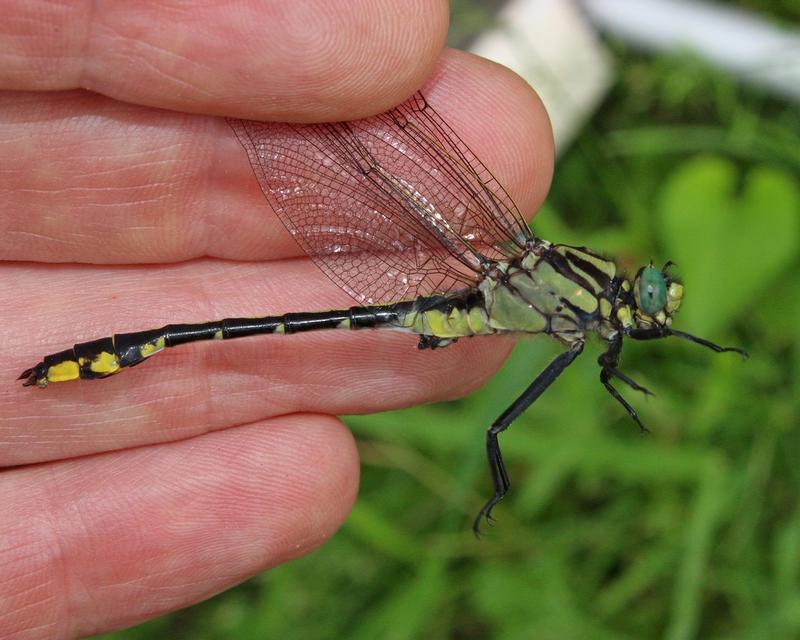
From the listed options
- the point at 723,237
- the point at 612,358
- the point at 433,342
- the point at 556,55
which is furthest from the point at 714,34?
the point at 433,342

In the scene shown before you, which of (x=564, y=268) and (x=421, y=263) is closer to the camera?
(x=564, y=268)

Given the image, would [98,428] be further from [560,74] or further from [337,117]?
[560,74]

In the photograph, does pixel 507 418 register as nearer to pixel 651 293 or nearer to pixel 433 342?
pixel 433 342

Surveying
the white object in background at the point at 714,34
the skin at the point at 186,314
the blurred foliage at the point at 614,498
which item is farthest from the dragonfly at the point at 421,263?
the white object in background at the point at 714,34

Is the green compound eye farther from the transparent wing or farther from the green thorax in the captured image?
the transparent wing

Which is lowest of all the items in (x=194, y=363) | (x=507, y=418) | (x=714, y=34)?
(x=194, y=363)

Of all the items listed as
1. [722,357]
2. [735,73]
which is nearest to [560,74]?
[735,73]

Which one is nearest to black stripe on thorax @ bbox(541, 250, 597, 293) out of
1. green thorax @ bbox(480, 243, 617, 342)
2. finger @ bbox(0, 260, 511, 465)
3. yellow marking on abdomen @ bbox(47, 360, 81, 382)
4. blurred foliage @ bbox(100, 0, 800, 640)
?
green thorax @ bbox(480, 243, 617, 342)

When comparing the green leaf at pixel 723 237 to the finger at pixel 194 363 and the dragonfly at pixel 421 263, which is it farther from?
the finger at pixel 194 363
